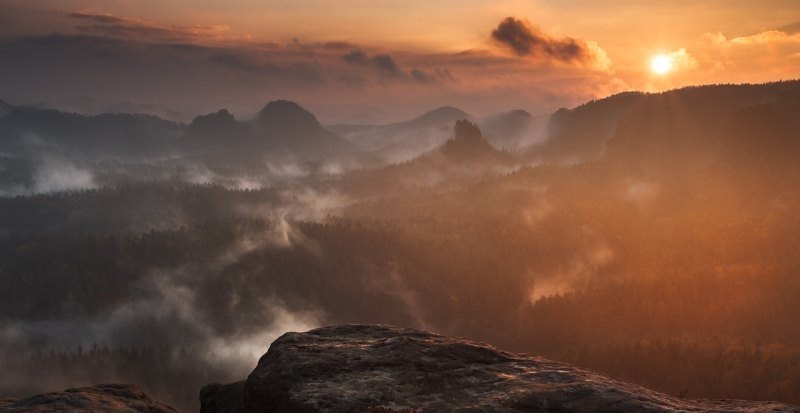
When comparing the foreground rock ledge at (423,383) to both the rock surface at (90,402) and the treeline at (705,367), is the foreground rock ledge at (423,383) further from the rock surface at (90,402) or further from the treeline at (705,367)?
the treeline at (705,367)

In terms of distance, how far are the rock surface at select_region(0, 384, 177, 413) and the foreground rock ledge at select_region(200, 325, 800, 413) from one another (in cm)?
403

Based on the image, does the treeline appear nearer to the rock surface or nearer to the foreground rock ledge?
the foreground rock ledge

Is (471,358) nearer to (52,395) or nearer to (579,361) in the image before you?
(52,395)

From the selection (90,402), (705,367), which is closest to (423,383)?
(90,402)

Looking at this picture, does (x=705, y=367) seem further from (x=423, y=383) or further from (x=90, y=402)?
(x=90, y=402)

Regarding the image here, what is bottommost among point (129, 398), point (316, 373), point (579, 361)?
point (579, 361)

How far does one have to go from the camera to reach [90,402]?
79.6 feet

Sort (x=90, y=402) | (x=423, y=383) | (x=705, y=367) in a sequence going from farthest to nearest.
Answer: (x=705, y=367)
(x=90, y=402)
(x=423, y=383)

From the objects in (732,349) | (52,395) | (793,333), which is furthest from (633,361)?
(52,395)

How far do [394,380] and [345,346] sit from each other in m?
4.59

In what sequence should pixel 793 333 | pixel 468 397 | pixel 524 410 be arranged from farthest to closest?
pixel 793 333 < pixel 468 397 < pixel 524 410

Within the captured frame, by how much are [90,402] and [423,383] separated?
14.9m

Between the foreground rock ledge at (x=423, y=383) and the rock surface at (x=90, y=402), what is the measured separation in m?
4.03

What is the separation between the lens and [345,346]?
2731 cm
